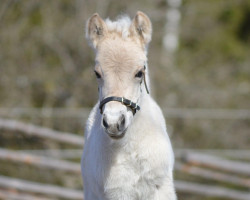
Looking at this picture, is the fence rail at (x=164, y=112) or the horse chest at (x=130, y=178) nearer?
the horse chest at (x=130, y=178)

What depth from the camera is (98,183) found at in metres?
3.39

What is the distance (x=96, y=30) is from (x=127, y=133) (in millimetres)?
791

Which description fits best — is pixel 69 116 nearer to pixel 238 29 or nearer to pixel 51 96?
pixel 51 96

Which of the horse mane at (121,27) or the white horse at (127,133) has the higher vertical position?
the horse mane at (121,27)

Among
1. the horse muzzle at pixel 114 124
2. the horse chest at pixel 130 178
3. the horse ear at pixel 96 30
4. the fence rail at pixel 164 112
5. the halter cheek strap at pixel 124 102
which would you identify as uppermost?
the fence rail at pixel 164 112

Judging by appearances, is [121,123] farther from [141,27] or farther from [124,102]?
[141,27]

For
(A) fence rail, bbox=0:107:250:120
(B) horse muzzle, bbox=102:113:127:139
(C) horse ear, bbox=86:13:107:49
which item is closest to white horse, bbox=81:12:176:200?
(C) horse ear, bbox=86:13:107:49

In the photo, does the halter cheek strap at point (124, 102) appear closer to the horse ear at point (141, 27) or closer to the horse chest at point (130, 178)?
the horse chest at point (130, 178)

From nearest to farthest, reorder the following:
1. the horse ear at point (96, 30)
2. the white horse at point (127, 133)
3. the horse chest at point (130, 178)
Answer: the white horse at point (127, 133), the horse chest at point (130, 178), the horse ear at point (96, 30)

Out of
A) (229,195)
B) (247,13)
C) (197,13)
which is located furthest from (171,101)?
(247,13)

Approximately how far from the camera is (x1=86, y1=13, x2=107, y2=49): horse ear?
3428mm

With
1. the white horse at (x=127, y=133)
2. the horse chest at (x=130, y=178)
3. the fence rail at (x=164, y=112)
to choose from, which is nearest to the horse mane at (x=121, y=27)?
the white horse at (x=127, y=133)

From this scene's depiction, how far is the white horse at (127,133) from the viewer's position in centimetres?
311

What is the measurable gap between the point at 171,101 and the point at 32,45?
11.9ft
